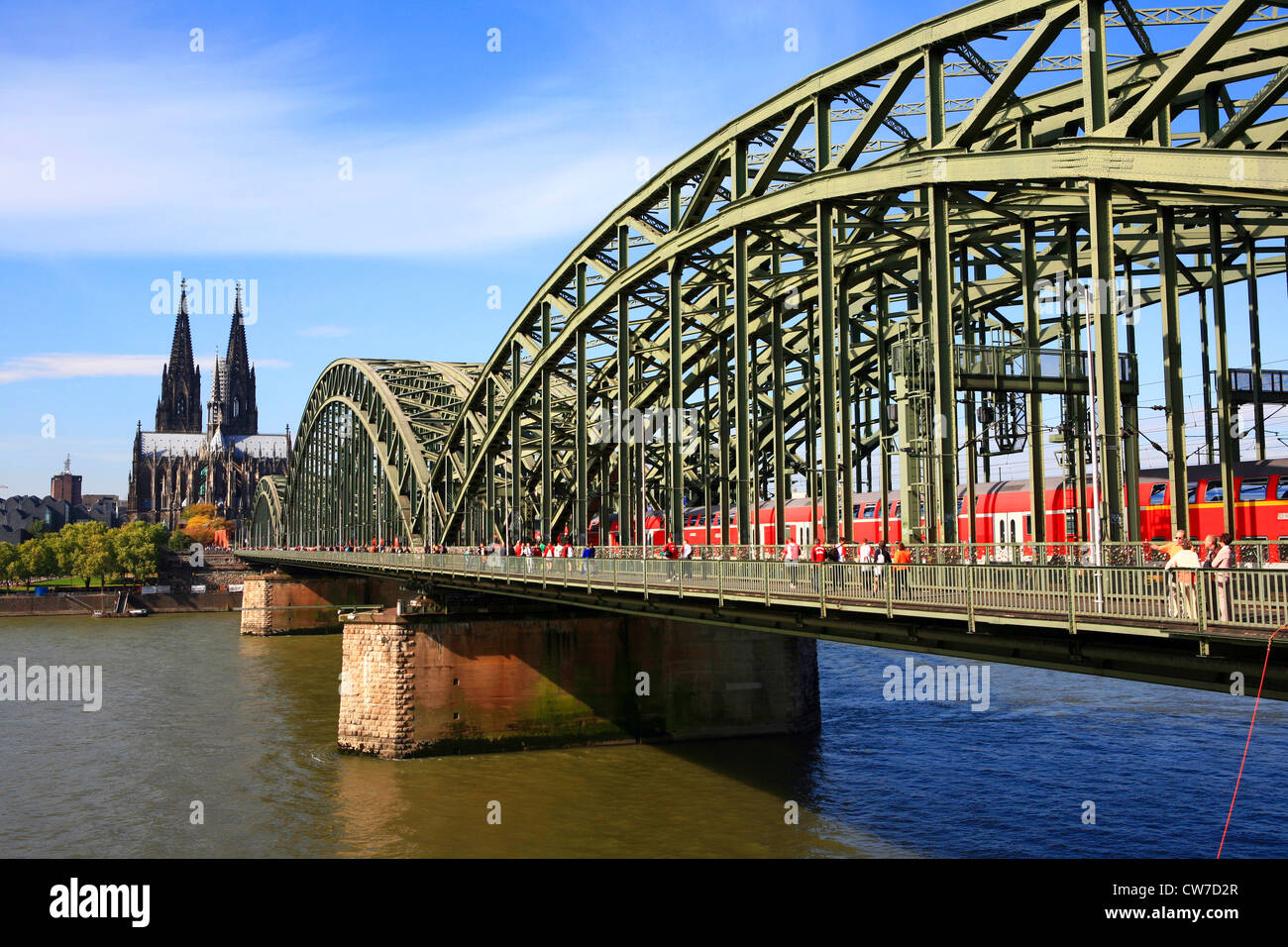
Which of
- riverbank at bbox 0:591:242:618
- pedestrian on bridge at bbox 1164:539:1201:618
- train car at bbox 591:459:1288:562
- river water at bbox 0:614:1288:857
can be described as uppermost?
train car at bbox 591:459:1288:562

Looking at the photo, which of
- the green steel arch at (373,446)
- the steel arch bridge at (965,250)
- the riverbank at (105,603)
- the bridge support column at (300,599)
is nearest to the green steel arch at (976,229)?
the steel arch bridge at (965,250)

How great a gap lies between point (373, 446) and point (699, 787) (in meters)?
60.0

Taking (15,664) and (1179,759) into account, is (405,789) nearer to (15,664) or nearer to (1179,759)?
(1179,759)

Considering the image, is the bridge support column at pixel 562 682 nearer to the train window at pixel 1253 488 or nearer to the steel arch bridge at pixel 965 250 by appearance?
the steel arch bridge at pixel 965 250

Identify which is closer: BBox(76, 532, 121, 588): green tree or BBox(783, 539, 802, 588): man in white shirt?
BBox(783, 539, 802, 588): man in white shirt

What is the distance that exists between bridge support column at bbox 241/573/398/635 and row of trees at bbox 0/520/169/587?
Result: 39258 mm

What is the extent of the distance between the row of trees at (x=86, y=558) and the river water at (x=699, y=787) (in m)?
86.3

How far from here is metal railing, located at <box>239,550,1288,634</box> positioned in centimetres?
1418

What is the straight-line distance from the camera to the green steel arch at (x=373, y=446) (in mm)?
76938

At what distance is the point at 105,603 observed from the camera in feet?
374

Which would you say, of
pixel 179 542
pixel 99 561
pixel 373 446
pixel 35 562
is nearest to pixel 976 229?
pixel 373 446

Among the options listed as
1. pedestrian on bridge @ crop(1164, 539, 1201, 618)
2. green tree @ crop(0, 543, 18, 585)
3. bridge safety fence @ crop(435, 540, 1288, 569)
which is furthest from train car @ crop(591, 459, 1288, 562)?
green tree @ crop(0, 543, 18, 585)

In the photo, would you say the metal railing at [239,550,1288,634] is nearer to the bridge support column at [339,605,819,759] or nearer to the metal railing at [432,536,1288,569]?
the metal railing at [432,536,1288,569]
